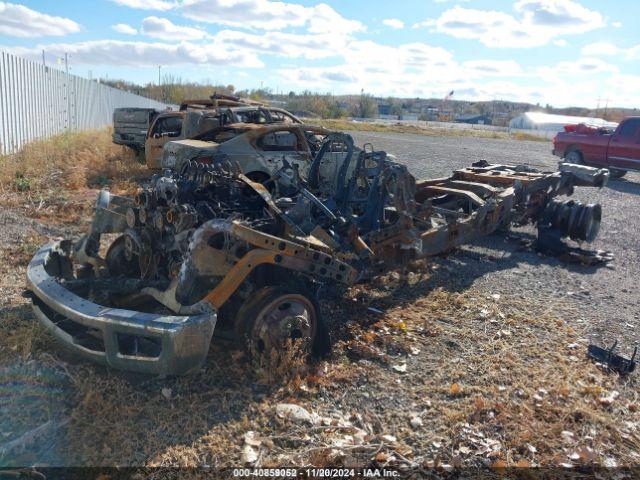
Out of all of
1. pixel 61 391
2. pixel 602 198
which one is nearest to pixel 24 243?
pixel 61 391

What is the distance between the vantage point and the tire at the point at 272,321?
383cm

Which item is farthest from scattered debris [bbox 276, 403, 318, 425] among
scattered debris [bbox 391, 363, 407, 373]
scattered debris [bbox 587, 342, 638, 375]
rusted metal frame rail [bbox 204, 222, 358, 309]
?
scattered debris [bbox 587, 342, 638, 375]

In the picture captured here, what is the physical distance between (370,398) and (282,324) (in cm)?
80

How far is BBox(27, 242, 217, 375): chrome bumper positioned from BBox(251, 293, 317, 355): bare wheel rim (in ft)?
1.36

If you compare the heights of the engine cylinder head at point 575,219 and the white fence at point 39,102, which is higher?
the white fence at point 39,102

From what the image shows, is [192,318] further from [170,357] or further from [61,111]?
[61,111]

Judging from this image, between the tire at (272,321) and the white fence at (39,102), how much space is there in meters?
10.5

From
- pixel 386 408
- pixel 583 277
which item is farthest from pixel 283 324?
pixel 583 277

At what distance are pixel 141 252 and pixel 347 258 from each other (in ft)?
5.56

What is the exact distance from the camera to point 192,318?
3.46 m

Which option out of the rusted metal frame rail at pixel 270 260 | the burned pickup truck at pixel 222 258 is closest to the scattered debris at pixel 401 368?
the burned pickup truck at pixel 222 258

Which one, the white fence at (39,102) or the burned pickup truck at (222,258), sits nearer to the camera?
the burned pickup truck at (222,258)

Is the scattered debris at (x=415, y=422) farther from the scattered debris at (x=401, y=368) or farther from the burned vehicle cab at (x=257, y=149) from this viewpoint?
the burned vehicle cab at (x=257, y=149)

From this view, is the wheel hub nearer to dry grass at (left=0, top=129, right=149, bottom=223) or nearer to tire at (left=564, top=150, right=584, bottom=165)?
dry grass at (left=0, top=129, right=149, bottom=223)
